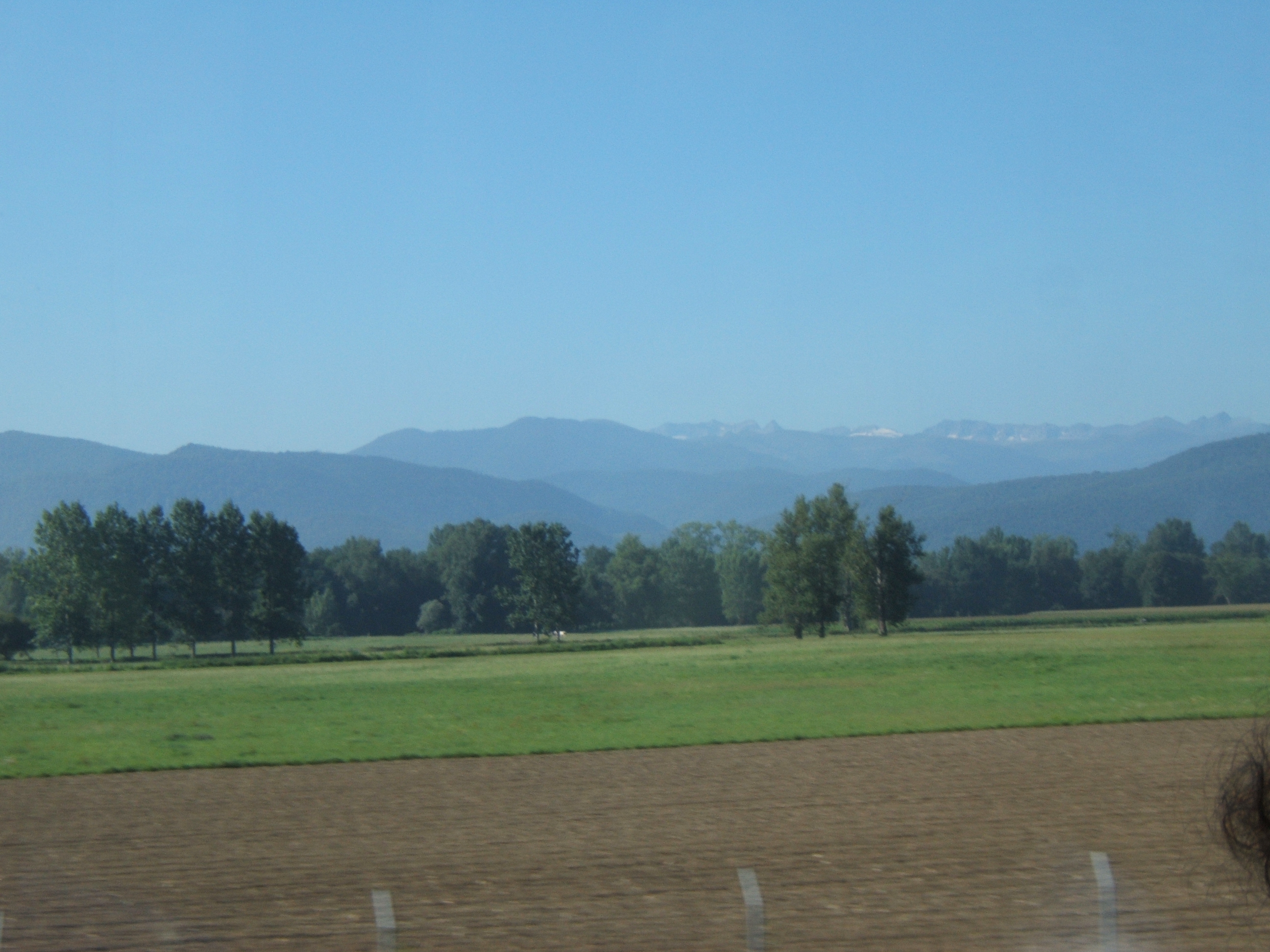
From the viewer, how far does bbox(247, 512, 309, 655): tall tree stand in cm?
11225

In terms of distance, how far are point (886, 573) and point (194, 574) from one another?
204ft

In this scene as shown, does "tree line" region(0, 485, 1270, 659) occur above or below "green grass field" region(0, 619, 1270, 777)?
above

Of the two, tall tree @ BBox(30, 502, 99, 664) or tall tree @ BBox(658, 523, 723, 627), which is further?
tall tree @ BBox(658, 523, 723, 627)

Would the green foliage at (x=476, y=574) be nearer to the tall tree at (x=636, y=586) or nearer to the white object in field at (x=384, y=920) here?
the tall tree at (x=636, y=586)

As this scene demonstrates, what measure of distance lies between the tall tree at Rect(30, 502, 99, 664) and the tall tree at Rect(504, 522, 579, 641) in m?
40.3

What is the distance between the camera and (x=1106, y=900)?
21.2 feet

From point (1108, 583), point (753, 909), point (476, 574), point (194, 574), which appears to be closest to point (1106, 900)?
point (753, 909)

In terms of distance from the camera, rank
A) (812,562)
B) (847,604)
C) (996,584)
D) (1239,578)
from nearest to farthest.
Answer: (812,562) → (847,604) → (1239,578) → (996,584)

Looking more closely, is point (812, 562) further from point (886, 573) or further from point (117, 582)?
point (117, 582)

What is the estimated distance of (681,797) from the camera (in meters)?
19.7

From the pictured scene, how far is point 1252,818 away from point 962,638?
76.3 metres

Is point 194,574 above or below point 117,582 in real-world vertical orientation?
above

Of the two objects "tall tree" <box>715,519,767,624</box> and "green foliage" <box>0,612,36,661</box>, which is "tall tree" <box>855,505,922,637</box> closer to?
"tall tree" <box>715,519,767,624</box>

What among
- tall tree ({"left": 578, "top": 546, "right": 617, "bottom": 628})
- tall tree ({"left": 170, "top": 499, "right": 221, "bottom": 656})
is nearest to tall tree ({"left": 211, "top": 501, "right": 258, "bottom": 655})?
tall tree ({"left": 170, "top": 499, "right": 221, "bottom": 656})
